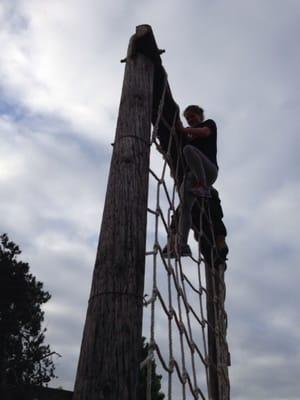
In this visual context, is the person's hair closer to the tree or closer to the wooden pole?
the wooden pole

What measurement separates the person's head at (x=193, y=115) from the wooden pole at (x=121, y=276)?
1169 millimetres

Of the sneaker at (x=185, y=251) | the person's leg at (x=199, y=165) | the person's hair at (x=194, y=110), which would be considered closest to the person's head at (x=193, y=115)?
the person's hair at (x=194, y=110)

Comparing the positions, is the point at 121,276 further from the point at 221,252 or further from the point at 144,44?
the point at 221,252

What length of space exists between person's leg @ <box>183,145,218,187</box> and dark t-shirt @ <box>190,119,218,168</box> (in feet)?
0.25

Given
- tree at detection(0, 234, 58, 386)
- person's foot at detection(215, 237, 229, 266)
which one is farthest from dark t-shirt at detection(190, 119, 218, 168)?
tree at detection(0, 234, 58, 386)

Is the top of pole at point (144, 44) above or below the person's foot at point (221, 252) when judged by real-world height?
above

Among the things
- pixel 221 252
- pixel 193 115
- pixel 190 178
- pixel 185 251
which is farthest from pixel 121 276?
pixel 221 252

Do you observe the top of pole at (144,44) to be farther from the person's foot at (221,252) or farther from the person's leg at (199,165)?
the person's foot at (221,252)

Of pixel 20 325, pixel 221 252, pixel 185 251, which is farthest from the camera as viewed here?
pixel 20 325

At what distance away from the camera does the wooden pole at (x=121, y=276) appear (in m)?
1.27

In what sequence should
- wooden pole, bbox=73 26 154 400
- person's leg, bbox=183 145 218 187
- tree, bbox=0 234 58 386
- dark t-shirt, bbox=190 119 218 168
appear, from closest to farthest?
wooden pole, bbox=73 26 154 400, person's leg, bbox=183 145 218 187, dark t-shirt, bbox=190 119 218 168, tree, bbox=0 234 58 386

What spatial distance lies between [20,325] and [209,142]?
12.1 metres

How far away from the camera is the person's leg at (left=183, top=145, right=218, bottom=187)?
9.33ft

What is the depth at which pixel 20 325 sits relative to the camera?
13727 mm
